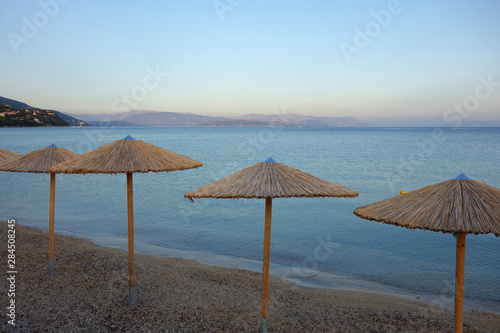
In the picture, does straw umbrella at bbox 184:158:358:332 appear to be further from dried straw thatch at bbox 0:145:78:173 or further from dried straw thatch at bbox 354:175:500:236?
dried straw thatch at bbox 0:145:78:173

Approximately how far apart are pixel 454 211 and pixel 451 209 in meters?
0.04

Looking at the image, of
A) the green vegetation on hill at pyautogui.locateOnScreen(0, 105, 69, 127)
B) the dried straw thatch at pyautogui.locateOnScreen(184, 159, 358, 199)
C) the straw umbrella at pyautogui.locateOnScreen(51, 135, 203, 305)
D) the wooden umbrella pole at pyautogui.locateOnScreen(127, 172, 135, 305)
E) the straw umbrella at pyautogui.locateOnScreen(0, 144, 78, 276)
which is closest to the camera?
the dried straw thatch at pyautogui.locateOnScreen(184, 159, 358, 199)

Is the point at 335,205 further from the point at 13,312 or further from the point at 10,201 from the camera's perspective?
the point at 10,201

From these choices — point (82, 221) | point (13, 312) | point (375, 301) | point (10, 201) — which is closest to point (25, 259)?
point (13, 312)

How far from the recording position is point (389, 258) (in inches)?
466

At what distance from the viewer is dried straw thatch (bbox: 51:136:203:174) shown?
223 inches

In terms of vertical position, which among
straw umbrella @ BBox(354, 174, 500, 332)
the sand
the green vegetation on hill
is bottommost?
the sand

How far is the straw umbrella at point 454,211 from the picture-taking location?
3748 mm

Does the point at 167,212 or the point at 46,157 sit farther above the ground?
the point at 46,157

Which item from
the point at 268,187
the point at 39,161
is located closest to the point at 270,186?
the point at 268,187

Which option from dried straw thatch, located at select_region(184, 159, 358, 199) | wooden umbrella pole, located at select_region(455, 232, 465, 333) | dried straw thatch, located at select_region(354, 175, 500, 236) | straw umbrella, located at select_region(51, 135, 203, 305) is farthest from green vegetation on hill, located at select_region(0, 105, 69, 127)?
wooden umbrella pole, located at select_region(455, 232, 465, 333)

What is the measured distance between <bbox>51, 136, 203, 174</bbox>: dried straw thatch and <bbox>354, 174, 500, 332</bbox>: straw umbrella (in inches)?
132

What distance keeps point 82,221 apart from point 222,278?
1019cm

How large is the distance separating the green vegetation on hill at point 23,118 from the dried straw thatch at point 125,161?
14012 centimetres
